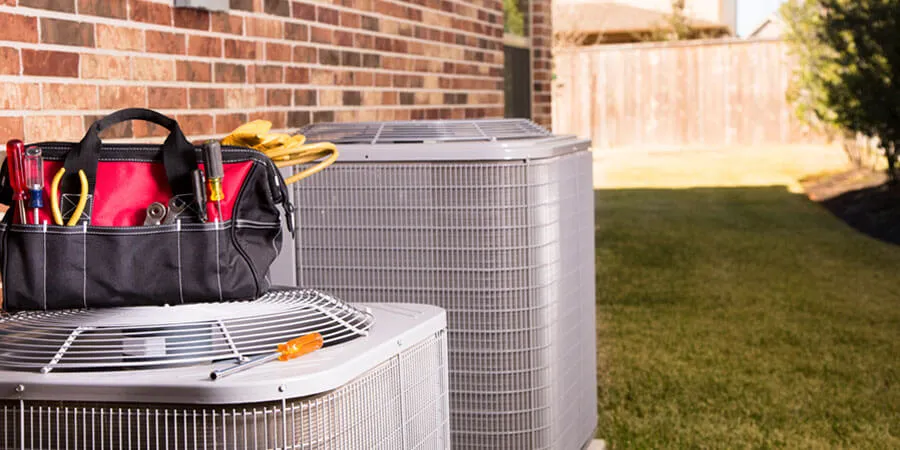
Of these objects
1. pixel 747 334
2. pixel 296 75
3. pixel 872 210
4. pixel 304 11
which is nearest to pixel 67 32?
pixel 296 75

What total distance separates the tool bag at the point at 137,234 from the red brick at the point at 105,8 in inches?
38.5

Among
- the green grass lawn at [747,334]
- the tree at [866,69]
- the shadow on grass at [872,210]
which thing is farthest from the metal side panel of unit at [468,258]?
the tree at [866,69]

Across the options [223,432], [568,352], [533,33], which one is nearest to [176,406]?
[223,432]

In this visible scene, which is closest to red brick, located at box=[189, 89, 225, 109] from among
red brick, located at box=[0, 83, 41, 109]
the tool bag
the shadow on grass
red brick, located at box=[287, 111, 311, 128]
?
red brick, located at box=[287, 111, 311, 128]

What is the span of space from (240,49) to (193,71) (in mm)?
304

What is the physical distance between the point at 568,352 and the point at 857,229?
8484 millimetres

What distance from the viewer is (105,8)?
3.05m

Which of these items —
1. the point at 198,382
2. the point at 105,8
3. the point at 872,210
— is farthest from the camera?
the point at 872,210

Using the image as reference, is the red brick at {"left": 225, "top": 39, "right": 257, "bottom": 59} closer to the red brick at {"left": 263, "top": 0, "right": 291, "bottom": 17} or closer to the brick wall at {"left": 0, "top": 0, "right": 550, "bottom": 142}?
the brick wall at {"left": 0, "top": 0, "right": 550, "bottom": 142}

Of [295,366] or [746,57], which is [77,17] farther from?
[746,57]

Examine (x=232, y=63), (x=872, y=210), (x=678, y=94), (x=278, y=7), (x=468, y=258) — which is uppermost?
(x=278, y=7)

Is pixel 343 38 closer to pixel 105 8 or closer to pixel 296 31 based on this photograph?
pixel 296 31

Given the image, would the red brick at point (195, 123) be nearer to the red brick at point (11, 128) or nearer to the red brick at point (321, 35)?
the red brick at point (11, 128)

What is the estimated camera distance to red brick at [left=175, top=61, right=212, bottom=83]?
3389mm
